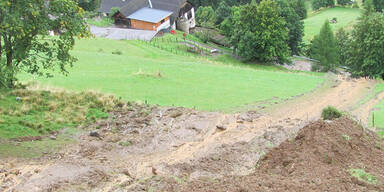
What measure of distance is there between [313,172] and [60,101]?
48.6ft

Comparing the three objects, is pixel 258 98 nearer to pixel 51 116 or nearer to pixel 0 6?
pixel 51 116

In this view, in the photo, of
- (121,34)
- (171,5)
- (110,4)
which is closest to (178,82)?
(121,34)

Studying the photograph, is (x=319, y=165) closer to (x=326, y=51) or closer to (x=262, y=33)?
(x=262, y=33)

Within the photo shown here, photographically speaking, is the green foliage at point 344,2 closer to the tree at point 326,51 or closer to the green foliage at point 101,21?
the tree at point 326,51

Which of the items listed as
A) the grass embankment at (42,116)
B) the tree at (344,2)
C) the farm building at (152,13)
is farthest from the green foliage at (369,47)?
the tree at (344,2)

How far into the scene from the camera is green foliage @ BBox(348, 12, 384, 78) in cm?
4459

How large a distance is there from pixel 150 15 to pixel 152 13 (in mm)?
1460

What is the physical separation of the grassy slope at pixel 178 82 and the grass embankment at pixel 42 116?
3.44 meters

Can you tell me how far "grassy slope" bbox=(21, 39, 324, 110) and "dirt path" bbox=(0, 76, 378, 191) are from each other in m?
3.12

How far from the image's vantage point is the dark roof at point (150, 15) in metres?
76.9

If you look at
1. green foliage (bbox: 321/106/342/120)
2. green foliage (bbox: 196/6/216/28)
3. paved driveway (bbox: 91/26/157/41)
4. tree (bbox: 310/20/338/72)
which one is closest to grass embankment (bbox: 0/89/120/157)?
green foliage (bbox: 321/106/342/120)

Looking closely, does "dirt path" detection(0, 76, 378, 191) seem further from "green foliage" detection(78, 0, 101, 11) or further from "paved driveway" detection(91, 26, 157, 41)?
"green foliage" detection(78, 0, 101, 11)

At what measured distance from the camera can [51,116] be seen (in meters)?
19.4

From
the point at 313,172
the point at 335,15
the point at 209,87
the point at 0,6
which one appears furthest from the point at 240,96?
the point at 335,15
